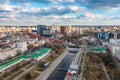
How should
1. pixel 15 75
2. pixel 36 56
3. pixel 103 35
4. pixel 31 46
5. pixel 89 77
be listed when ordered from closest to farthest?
pixel 89 77 < pixel 15 75 < pixel 36 56 < pixel 31 46 < pixel 103 35

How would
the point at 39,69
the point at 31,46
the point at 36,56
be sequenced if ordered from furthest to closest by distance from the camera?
the point at 31,46
the point at 36,56
the point at 39,69

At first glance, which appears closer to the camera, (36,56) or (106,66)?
(106,66)

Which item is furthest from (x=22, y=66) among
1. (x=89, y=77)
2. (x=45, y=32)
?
(x=45, y=32)

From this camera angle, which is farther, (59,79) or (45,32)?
(45,32)

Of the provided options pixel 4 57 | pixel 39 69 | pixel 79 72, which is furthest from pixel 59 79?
pixel 4 57

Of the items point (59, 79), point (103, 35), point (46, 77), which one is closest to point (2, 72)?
point (46, 77)

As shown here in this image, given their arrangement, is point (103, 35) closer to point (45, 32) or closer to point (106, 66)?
point (45, 32)

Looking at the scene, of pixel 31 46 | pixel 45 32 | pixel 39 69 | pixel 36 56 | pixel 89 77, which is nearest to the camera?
pixel 89 77

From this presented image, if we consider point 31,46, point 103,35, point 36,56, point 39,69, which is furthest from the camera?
point 103,35

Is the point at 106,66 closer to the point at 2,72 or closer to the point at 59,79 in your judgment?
the point at 59,79
